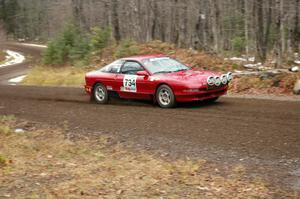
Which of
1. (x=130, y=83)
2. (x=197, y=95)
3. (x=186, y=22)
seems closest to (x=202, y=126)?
(x=197, y=95)

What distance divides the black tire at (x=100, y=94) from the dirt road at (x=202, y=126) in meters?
0.35

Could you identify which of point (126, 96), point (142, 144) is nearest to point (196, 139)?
point (142, 144)

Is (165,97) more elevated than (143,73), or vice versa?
(143,73)

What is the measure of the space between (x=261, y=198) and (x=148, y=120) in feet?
18.4

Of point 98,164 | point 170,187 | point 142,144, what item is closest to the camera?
point 170,187

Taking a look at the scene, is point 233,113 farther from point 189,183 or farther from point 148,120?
point 189,183

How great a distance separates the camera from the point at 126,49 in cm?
2506

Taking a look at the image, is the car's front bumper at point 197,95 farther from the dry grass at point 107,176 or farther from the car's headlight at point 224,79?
the dry grass at point 107,176

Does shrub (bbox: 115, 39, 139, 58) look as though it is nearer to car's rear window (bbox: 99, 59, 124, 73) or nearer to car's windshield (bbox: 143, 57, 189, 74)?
car's rear window (bbox: 99, 59, 124, 73)

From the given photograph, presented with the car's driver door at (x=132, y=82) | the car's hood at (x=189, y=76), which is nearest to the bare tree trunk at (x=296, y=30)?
the car's hood at (x=189, y=76)

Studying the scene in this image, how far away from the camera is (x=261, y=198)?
5.58m

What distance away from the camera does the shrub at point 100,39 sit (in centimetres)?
2752

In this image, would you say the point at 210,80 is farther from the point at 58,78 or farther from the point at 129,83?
the point at 58,78

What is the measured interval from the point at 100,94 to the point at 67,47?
48.2ft
